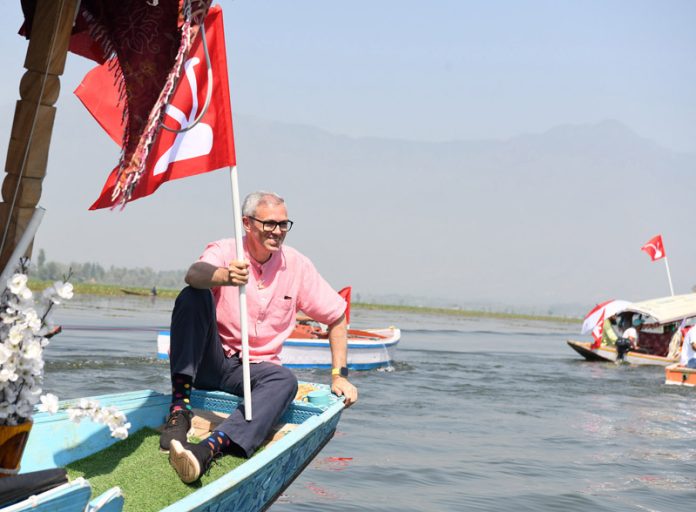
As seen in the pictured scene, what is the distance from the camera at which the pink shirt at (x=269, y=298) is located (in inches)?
225

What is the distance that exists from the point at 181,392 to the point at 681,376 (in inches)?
574

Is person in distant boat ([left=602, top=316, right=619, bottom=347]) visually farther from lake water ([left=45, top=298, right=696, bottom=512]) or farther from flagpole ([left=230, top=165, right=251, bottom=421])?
flagpole ([left=230, top=165, right=251, bottom=421])

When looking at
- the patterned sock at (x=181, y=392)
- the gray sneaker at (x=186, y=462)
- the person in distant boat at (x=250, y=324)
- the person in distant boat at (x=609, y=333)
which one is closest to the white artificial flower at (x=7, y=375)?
the gray sneaker at (x=186, y=462)

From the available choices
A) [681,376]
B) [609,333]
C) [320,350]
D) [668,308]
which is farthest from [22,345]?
[609,333]

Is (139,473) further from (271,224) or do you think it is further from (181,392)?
(271,224)

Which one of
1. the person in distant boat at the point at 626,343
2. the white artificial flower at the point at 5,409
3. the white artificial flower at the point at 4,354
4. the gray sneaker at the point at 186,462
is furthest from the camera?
the person in distant boat at the point at 626,343

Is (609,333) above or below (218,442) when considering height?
above

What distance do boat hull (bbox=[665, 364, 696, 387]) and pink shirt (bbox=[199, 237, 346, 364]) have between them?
13447 millimetres

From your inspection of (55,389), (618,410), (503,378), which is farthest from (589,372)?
(55,389)

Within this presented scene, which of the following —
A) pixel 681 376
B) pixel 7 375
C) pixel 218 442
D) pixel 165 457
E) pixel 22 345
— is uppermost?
pixel 22 345

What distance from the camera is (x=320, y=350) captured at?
17.4m

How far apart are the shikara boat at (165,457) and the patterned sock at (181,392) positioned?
0.24m

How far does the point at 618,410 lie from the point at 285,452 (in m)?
10.7

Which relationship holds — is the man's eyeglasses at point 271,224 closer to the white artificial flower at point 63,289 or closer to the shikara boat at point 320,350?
the white artificial flower at point 63,289
